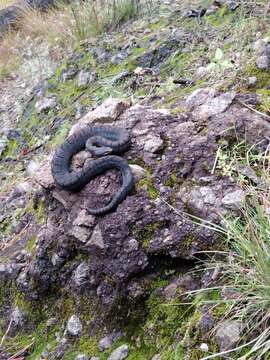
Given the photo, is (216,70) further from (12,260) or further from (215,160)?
(12,260)

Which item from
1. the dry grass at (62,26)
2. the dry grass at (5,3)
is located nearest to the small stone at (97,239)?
the dry grass at (62,26)

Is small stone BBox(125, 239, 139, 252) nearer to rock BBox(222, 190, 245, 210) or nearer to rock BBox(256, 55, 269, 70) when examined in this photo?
rock BBox(222, 190, 245, 210)

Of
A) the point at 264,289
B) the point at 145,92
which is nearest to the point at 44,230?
the point at 264,289

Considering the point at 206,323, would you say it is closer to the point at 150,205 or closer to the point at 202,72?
the point at 150,205

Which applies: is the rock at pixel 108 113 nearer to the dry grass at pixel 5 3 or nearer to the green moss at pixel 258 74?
the green moss at pixel 258 74

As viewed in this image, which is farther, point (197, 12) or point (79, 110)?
point (197, 12)

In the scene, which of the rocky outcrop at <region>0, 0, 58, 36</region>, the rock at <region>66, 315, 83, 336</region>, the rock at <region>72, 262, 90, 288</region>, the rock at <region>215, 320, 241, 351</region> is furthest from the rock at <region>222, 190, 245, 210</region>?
the rocky outcrop at <region>0, 0, 58, 36</region>

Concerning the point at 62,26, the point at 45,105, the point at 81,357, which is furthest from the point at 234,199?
the point at 62,26
